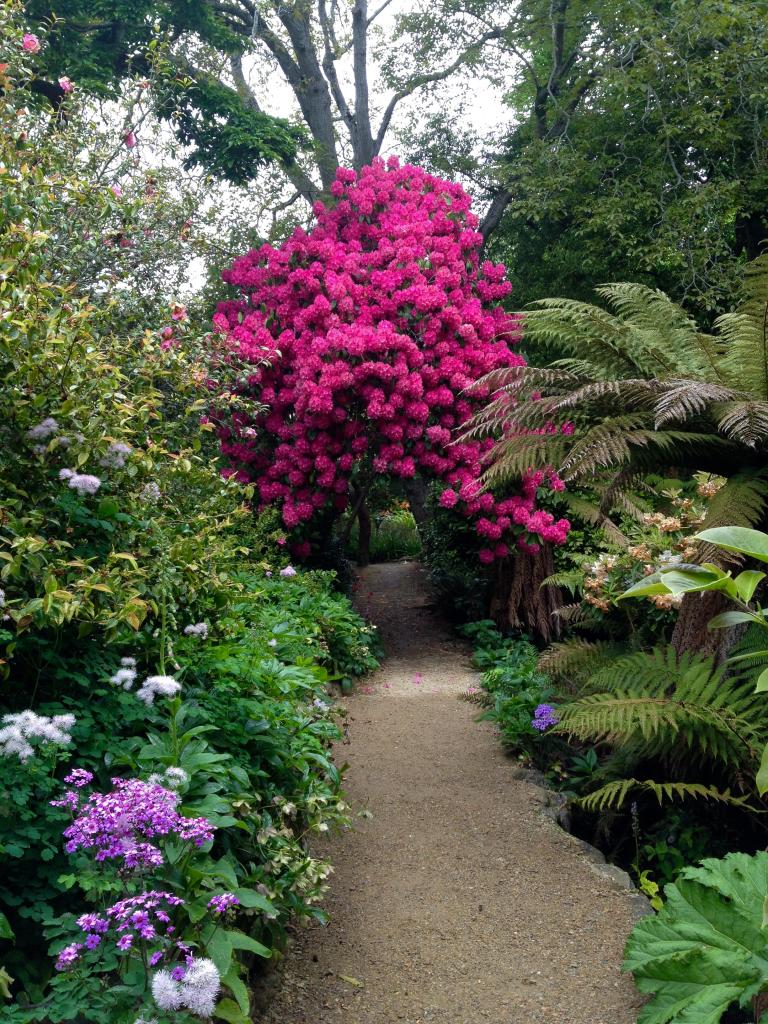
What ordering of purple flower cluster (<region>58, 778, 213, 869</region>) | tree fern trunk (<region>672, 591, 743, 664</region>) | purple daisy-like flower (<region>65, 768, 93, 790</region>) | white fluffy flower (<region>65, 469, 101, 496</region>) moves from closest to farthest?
purple flower cluster (<region>58, 778, 213, 869</region>)
purple daisy-like flower (<region>65, 768, 93, 790</region>)
white fluffy flower (<region>65, 469, 101, 496</region>)
tree fern trunk (<region>672, 591, 743, 664</region>)

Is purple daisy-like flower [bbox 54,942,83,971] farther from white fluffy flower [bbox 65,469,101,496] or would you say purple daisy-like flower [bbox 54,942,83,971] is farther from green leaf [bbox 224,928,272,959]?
white fluffy flower [bbox 65,469,101,496]

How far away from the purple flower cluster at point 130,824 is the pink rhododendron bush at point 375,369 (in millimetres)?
4376

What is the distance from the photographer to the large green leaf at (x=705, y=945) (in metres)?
2.02

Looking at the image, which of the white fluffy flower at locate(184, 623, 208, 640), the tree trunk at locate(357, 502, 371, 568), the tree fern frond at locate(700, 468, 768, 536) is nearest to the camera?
the white fluffy flower at locate(184, 623, 208, 640)

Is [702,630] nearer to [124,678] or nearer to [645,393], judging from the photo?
[645,393]

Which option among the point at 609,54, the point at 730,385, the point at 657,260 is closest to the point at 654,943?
the point at 730,385

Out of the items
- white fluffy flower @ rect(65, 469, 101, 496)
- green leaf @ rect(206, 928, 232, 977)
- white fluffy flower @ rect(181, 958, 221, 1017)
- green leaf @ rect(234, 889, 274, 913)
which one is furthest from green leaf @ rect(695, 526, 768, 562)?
white fluffy flower @ rect(65, 469, 101, 496)

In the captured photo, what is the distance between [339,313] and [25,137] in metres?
2.66

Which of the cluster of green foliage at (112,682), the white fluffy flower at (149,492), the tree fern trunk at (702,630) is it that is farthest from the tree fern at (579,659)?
the white fluffy flower at (149,492)

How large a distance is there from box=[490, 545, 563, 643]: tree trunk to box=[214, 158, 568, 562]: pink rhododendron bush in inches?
14.3

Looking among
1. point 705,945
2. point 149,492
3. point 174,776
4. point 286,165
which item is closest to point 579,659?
point 705,945

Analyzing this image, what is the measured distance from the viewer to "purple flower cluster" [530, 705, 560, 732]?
4.10 meters

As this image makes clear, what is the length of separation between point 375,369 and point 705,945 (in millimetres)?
4413

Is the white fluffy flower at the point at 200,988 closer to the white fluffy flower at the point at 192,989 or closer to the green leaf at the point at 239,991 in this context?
the white fluffy flower at the point at 192,989
